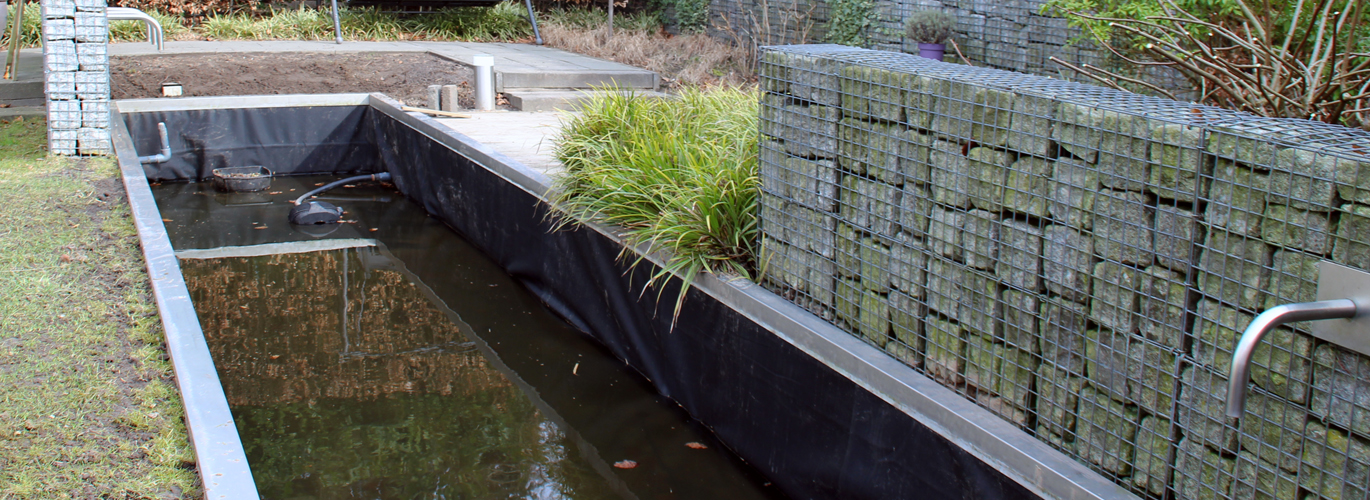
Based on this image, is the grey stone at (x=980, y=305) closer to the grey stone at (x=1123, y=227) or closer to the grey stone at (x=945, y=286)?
the grey stone at (x=945, y=286)

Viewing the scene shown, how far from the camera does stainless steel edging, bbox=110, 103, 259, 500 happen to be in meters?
2.31

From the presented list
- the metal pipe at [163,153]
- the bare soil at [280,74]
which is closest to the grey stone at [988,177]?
the metal pipe at [163,153]

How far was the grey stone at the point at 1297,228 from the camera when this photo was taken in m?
1.78

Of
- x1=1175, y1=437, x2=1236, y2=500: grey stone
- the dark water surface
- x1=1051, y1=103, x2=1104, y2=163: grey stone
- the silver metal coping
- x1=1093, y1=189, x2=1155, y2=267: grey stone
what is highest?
x1=1051, y1=103, x2=1104, y2=163: grey stone

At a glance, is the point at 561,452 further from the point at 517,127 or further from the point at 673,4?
the point at 673,4

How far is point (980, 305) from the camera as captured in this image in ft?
8.60

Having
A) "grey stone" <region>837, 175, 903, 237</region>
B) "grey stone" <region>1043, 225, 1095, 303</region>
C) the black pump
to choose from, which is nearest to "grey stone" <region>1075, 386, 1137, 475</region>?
"grey stone" <region>1043, 225, 1095, 303</region>

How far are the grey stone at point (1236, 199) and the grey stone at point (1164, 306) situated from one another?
0.54ft

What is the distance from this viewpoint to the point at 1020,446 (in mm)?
2359

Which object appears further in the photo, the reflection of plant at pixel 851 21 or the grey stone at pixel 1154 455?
the reflection of plant at pixel 851 21

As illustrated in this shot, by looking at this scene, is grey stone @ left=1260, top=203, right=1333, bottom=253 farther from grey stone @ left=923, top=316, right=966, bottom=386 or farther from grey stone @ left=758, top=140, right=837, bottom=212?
grey stone @ left=758, top=140, right=837, bottom=212

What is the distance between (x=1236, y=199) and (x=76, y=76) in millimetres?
7137

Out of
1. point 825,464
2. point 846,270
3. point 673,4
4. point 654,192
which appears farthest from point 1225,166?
point 673,4

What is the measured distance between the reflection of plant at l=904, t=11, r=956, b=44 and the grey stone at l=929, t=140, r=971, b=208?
643 cm
